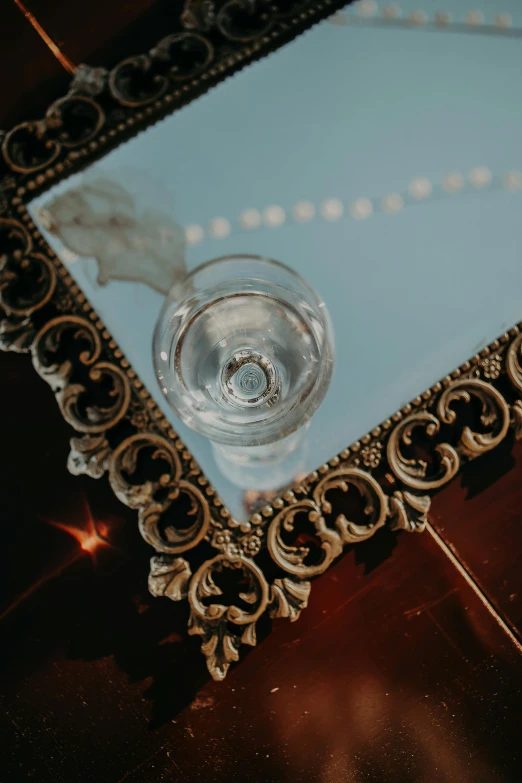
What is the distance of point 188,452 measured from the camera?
0.47 m

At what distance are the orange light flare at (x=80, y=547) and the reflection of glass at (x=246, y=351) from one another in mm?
125

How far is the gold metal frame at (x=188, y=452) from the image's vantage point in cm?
45

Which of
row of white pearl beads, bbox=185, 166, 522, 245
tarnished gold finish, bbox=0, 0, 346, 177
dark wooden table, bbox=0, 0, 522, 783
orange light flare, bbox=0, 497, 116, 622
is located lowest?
dark wooden table, bbox=0, 0, 522, 783

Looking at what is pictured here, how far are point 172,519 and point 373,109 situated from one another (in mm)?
434

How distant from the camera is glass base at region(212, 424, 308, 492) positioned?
18.2 inches

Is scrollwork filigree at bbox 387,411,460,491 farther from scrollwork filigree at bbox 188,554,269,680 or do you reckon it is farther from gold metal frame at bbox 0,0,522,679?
scrollwork filigree at bbox 188,554,269,680

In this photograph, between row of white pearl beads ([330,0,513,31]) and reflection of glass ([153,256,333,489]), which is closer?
reflection of glass ([153,256,333,489])

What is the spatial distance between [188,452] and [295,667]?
0.67 feet

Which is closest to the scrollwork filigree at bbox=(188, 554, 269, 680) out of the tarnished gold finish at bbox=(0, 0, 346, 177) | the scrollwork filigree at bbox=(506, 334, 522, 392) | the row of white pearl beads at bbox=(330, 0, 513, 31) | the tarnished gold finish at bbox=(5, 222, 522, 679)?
the tarnished gold finish at bbox=(5, 222, 522, 679)

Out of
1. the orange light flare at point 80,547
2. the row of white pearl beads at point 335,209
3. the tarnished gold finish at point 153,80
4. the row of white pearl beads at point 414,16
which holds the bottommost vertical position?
the orange light flare at point 80,547

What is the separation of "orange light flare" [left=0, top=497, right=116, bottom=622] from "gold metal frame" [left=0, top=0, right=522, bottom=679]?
0.14ft

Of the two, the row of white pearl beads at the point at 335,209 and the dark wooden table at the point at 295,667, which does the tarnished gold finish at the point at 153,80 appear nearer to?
the row of white pearl beads at the point at 335,209

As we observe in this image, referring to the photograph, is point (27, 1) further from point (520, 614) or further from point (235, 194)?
point (520, 614)

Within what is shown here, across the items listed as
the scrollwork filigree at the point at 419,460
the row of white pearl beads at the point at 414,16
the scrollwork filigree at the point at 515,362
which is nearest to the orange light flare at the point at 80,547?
the scrollwork filigree at the point at 419,460
